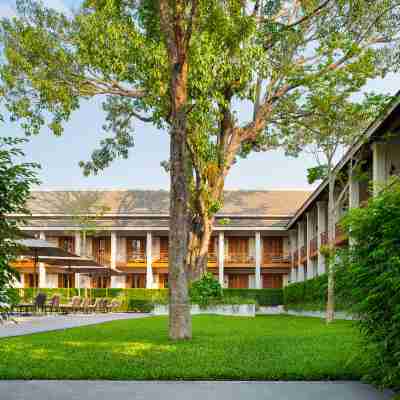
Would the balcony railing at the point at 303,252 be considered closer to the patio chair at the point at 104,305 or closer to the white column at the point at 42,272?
the patio chair at the point at 104,305

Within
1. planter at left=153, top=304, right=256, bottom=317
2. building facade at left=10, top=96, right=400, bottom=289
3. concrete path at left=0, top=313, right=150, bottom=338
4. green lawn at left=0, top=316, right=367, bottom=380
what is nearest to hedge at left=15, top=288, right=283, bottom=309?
building facade at left=10, top=96, right=400, bottom=289

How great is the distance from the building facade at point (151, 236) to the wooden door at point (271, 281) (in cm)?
8

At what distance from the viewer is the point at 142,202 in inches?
1924

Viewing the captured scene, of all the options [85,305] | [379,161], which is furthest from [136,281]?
[379,161]

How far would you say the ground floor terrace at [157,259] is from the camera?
156 feet

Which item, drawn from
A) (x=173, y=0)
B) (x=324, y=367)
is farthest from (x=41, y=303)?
Answer: (x=324, y=367)

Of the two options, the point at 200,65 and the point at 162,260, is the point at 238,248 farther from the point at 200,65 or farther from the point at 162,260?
the point at 200,65

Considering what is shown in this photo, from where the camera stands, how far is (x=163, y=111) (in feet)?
66.8

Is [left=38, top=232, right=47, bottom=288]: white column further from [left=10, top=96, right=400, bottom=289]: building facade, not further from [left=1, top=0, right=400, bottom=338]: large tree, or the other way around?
[left=1, top=0, right=400, bottom=338]: large tree

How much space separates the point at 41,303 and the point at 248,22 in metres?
13.1

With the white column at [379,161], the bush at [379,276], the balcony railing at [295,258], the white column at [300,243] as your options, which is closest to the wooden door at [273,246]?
the balcony railing at [295,258]

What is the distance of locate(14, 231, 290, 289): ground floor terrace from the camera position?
47531 millimetres

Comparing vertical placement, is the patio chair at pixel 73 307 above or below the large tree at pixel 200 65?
below

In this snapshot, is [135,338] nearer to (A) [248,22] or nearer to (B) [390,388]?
(B) [390,388]
